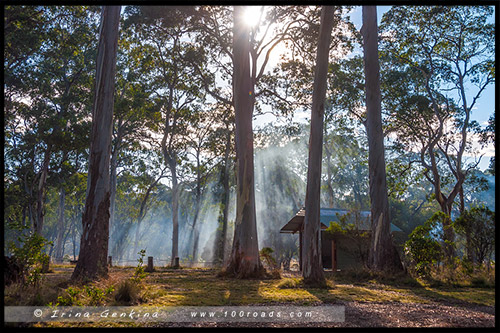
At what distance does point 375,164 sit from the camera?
40.1 ft

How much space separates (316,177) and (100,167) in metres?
5.30

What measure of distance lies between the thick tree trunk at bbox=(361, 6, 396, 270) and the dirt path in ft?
18.3

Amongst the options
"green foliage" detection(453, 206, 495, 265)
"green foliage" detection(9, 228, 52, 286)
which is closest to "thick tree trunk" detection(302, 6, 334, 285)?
"green foliage" detection(453, 206, 495, 265)

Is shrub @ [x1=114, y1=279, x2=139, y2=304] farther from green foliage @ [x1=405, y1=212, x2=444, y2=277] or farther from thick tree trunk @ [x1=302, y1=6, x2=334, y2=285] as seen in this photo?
green foliage @ [x1=405, y1=212, x2=444, y2=277]

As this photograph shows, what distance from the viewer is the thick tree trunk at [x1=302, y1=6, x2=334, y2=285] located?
8.83 metres

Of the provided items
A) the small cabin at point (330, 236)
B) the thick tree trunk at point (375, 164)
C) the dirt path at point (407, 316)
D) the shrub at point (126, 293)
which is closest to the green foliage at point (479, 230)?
the thick tree trunk at point (375, 164)

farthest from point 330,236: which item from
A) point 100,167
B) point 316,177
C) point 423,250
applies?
point 100,167

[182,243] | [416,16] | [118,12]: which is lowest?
[182,243]

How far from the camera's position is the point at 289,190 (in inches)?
1531

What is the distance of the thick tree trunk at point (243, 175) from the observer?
1127cm

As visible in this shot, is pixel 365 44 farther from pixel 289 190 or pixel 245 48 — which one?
pixel 289 190

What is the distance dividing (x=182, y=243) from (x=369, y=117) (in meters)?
47.4

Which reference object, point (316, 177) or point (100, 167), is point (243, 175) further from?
point (100, 167)

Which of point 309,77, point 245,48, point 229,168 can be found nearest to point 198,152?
point 229,168
